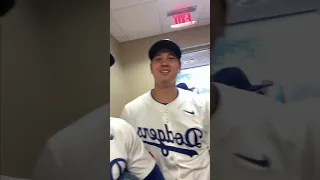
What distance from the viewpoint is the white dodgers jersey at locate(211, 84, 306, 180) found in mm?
583

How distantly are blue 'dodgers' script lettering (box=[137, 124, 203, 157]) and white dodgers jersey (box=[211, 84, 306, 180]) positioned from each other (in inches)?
10.7

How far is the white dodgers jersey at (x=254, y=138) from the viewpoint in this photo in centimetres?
58

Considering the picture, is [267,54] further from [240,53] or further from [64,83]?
[64,83]

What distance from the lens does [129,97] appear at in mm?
1000

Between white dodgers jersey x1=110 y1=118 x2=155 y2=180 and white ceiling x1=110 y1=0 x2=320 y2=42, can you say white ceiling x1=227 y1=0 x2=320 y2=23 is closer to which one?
white ceiling x1=110 y1=0 x2=320 y2=42

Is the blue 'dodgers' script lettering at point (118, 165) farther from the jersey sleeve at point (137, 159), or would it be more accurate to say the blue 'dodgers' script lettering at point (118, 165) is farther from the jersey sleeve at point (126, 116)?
the jersey sleeve at point (126, 116)

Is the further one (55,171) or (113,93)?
(113,93)

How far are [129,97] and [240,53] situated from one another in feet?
1.62

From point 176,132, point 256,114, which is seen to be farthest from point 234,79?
point 176,132

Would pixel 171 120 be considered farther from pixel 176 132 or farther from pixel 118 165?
pixel 118 165

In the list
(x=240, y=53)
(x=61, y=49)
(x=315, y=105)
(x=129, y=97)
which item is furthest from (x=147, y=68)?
(x=315, y=105)

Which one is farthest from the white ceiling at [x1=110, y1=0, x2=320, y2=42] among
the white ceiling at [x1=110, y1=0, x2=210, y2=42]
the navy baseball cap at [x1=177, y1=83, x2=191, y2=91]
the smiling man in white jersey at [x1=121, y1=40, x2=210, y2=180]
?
the navy baseball cap at [x1=177, y1=83, x2=191, y2=91]

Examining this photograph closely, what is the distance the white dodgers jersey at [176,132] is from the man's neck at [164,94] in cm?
2

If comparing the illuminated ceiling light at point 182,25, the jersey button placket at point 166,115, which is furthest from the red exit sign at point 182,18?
the jersey button placket at point 166,115
